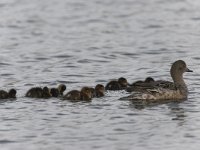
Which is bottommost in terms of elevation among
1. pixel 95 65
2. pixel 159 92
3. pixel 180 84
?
pixel 159 92

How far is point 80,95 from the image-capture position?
13.4 meters

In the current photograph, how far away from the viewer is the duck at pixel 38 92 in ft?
44.4

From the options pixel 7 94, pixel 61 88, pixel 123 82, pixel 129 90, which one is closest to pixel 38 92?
pixel 7 94

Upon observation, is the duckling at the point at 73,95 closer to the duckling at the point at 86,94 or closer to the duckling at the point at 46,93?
the duckling at the point at 86,94

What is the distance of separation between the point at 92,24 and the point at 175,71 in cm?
719

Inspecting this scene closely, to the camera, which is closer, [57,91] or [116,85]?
[57,91]

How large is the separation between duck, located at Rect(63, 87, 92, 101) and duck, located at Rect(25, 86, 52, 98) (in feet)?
0.91

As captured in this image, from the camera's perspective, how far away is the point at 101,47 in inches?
744

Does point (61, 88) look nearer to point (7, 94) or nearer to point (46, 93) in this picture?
point (46, 93)

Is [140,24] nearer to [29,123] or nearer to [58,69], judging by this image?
[58,69]

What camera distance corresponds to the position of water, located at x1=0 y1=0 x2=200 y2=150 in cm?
1135

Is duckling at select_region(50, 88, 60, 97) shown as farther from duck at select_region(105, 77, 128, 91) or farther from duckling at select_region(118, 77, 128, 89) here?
duckling at select_region(118, 77, 128, 89)

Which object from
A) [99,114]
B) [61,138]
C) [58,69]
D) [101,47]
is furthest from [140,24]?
[61,138]

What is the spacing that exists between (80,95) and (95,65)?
3575 mm
